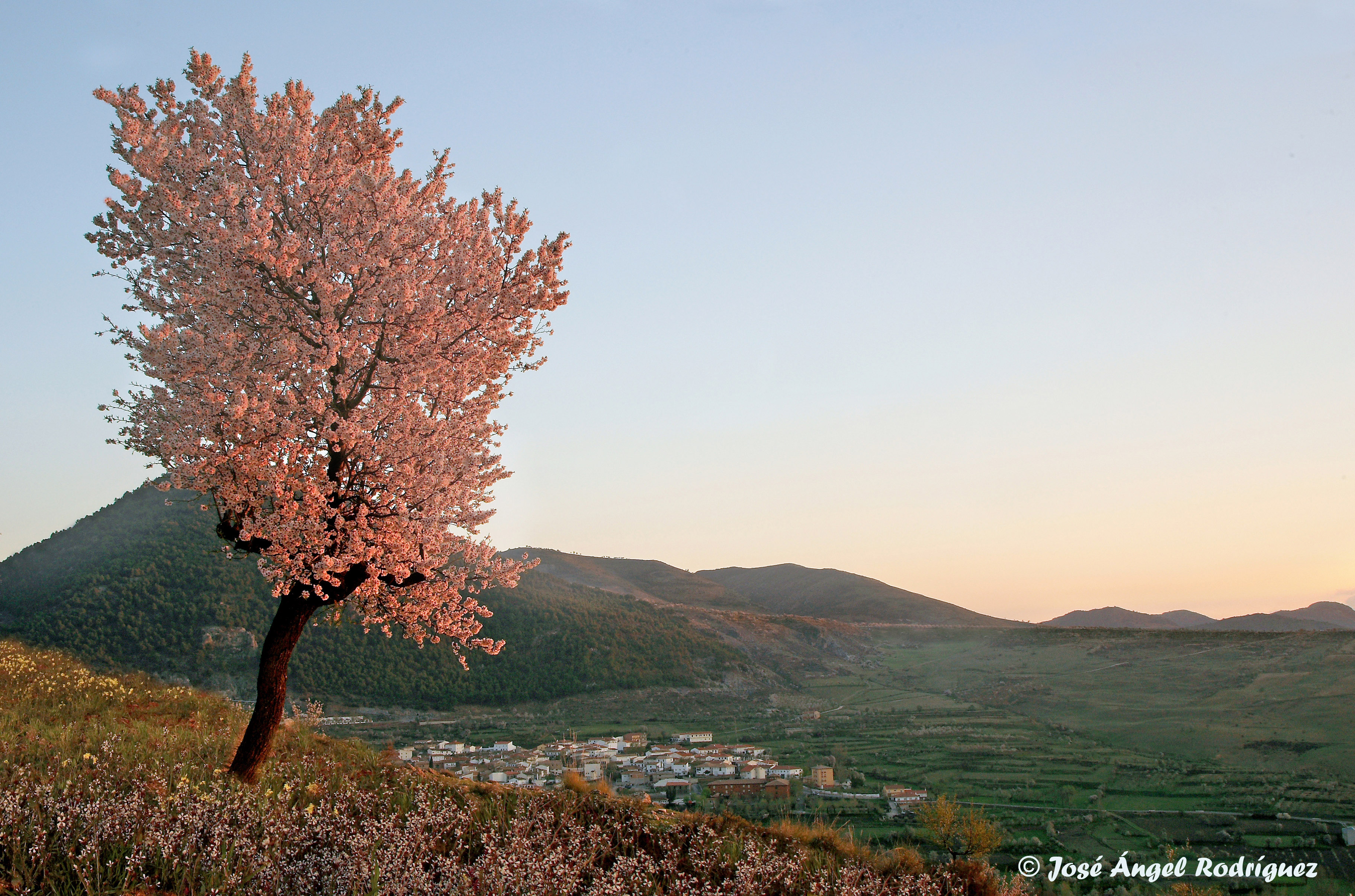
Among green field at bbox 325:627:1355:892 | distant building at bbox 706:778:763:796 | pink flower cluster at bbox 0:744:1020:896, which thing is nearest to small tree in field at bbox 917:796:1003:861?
green field at bbox 325:627:1355:892

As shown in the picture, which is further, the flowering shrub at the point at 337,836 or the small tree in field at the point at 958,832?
the small tree in field at the point at 958,832

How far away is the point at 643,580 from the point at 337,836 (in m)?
109

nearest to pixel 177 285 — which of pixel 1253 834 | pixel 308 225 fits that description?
pixel 308 225

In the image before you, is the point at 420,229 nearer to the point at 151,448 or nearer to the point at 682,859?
the point at 151,448

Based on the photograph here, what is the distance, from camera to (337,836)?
6.78 metres

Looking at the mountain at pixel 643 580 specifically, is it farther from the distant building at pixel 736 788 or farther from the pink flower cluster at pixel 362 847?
the pink flower cluster at pixel 362 847

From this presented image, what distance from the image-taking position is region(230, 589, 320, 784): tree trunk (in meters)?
9.19

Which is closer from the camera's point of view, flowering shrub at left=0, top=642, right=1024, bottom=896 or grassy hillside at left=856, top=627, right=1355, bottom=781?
flowering shrub at left=0, top=642, right=1024, bottom=896

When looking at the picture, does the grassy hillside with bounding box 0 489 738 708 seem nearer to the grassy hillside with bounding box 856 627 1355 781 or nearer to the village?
the grassy hillside with bounding box 856 627 1355 781

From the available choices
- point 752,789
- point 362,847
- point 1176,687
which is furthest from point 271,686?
point 1176,687

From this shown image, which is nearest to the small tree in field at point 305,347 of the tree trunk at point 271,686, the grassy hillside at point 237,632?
the tree trunk at point 271,686

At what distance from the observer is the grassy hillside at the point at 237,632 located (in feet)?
143

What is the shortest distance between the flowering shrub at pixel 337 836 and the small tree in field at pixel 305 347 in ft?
5.57

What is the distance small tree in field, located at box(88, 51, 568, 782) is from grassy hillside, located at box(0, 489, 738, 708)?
37899 mm
